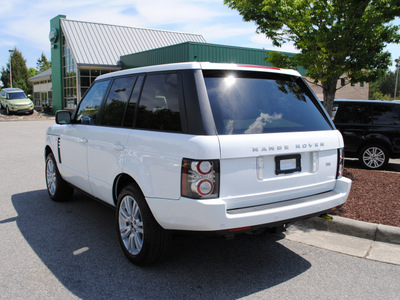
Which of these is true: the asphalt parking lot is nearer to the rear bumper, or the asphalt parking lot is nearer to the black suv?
the rear bumper

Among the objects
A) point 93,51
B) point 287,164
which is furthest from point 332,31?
point 93,51

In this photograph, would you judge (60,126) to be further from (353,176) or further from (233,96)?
(353,176)

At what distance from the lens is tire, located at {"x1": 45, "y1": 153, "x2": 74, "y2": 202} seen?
5789 mm

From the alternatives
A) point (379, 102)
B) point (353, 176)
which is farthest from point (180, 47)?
point (353, 176)

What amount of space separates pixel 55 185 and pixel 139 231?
9.64 feet

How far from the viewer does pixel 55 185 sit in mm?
5914

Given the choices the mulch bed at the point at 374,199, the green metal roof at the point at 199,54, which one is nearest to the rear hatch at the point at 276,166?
the mulch bed at the point at 374,199

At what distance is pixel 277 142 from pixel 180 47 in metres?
20.8

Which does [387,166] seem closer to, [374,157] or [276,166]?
[374,157]

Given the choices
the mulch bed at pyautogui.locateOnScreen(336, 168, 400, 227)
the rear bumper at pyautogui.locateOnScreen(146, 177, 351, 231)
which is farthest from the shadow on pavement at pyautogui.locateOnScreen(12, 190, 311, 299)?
the mulch bed at pyautogui.locateOnScreen(336, 168, 400, 227)

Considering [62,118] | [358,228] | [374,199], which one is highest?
[62,118]

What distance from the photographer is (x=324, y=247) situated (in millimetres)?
4172

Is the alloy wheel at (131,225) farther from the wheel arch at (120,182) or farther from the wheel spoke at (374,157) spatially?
the wheel spoke at (374,157)

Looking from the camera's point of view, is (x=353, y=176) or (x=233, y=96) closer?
(x=233, y=96)
